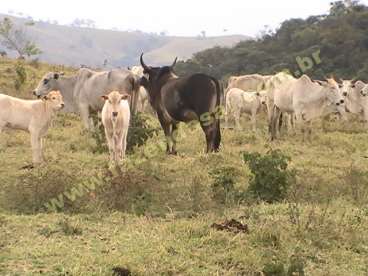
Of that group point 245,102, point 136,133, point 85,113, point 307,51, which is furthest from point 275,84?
point 307,51

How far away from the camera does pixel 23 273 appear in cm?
469

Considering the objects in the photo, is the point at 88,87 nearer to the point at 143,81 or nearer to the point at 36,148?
the point at 143,81

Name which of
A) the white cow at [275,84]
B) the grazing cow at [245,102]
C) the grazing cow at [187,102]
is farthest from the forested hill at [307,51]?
the grazing cow at [187,102]

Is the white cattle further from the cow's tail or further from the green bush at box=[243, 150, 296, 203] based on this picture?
the green bush at box=[243, 150, 296, 203]

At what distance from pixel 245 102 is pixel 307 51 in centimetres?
1250

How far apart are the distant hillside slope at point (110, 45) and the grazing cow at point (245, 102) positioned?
10942 cm

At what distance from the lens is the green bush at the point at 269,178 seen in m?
7.29

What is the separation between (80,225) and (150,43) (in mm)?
170772

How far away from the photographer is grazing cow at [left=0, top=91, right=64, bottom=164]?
9.44 m

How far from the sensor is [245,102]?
1585 cm

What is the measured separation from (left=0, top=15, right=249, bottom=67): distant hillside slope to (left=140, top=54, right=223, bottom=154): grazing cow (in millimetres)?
114444

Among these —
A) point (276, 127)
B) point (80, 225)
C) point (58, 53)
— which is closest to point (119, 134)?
point (80, 225)

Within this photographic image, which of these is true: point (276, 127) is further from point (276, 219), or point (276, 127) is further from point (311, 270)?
point (311, 270)

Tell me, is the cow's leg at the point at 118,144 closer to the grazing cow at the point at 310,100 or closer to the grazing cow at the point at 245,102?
the grazing cow at the point at 310,100
